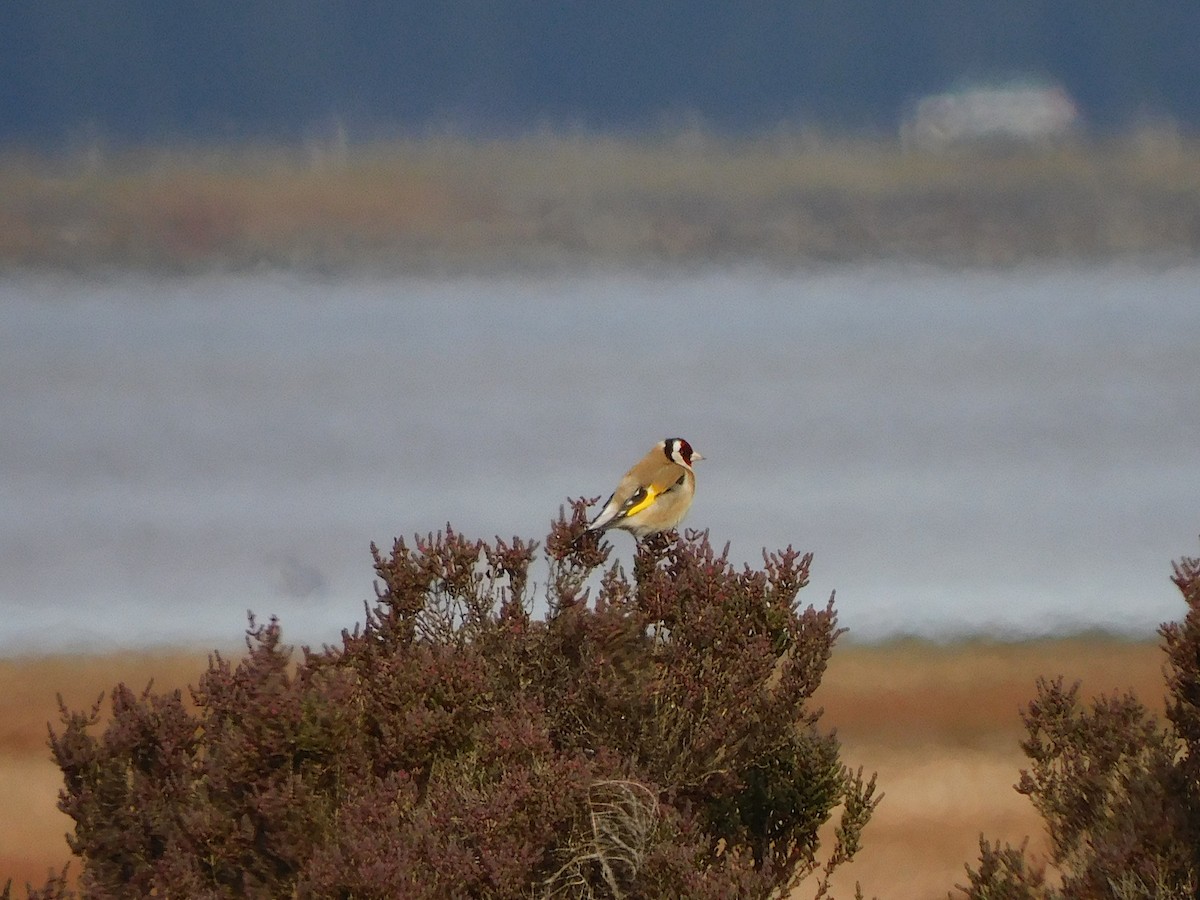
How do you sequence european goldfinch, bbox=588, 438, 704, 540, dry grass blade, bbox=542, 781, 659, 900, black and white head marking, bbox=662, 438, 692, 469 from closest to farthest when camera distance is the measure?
dry grass blade, bbox=542, 781, 659, 900, european goldfinch, bbox=588, 438, 704, 540, black and white head marking, bbox=662, 438, 692, 469

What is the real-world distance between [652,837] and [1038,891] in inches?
79.1

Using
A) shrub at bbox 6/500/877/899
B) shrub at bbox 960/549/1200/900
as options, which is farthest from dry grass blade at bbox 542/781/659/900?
shrub at bbox 960/549/1200/900

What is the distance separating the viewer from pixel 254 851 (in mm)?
6547

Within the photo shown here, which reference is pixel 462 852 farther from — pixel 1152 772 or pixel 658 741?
pixel 1152 772

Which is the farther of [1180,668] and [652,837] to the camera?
[1180,668]

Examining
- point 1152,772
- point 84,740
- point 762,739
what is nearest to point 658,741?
point 762,739

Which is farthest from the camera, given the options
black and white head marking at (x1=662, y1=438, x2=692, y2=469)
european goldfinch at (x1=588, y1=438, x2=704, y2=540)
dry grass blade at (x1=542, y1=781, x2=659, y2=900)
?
black and white head marking at (x1=662, y1=438, x2=692, y2=469)

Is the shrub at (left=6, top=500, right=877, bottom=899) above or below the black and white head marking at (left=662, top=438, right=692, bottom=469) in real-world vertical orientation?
below

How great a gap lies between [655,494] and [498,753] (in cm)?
306

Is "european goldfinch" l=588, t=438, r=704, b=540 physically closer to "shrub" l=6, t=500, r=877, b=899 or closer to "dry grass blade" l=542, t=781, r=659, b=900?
"shrub" l=6, t=500, r=877, b=899

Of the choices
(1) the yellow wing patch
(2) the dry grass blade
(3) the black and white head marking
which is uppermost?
(3) the black and white head marking

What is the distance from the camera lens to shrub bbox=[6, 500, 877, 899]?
20.6ft

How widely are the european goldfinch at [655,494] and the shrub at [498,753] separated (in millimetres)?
402

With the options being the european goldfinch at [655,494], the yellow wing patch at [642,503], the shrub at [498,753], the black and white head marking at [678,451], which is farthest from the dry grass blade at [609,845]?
the black and white head marking at [678,451]
